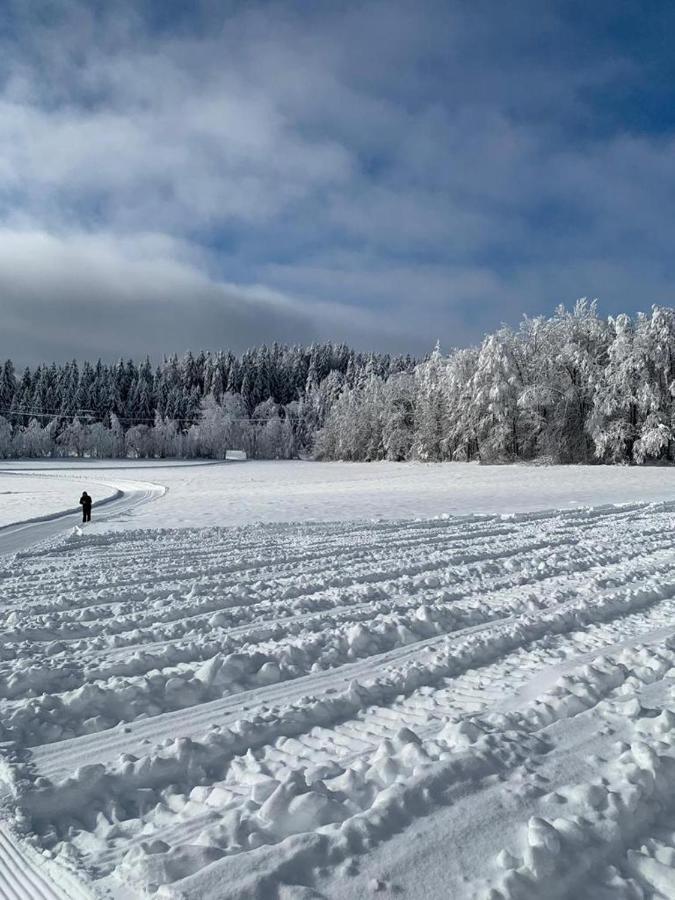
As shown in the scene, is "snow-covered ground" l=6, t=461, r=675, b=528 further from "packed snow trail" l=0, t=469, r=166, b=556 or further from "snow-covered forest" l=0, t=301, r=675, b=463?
"snow-covered forest" l=0, t=301, r=675, b=463

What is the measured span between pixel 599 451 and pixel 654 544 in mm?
31869

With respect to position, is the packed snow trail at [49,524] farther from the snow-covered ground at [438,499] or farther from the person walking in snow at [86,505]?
the snow-covered ground at [438,499]

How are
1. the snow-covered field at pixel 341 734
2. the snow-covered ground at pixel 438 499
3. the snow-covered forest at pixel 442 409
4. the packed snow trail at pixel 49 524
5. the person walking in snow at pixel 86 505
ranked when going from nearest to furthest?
the snow-covered field at pixel 341 734
the packed snow trail at pixel 49 524
the person walking in snow at pixel 86 505
the snow-covered ground at pixel 438 499
the snow-covered forest at pixel 442 409

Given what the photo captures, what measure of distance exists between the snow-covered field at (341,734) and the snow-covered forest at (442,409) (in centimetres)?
3591

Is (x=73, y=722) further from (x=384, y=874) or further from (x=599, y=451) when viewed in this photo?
(x=599, y=451)

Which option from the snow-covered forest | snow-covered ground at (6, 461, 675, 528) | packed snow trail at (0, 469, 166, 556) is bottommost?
packed snow trail at (0, 469, 166, 556)

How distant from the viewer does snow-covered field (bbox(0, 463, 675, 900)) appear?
2338mm

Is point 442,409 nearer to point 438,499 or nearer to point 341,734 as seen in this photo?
point 438,499

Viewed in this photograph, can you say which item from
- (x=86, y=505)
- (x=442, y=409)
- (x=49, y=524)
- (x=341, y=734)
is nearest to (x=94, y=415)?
(x=442, y=409)

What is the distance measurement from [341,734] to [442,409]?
5300cm

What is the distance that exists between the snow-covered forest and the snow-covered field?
35910 mm

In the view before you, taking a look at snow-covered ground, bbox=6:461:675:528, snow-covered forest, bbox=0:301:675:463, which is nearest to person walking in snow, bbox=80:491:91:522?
snow-covered ground, bbox=6:461:675:528

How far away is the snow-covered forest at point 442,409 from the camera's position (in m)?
40.0

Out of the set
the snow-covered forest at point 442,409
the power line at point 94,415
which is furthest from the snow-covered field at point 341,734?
the power line at point 94,415
